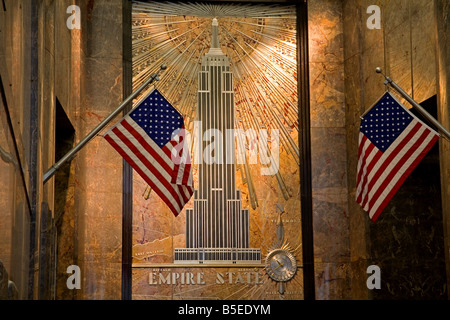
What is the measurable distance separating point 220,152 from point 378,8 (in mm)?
3695

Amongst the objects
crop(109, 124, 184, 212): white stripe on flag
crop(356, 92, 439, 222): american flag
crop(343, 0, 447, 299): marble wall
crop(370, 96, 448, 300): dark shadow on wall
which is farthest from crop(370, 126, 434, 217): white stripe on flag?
crop(370, 96, 448, 300): dark shadow on wall

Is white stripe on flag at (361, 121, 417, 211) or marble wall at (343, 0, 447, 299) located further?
marble wall at (343, 0, 447, 299)

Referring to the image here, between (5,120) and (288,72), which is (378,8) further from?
(5,120)

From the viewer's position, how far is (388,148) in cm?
1026

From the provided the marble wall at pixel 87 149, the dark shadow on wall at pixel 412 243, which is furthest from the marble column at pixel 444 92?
the marble wall at pixel 87 149

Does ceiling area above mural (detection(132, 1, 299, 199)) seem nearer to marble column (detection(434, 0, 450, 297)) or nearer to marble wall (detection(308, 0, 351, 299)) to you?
marble wall (detection(308, 0, 351, 299))

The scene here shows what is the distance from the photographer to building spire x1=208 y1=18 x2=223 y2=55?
15023mm

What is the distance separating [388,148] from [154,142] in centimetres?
293

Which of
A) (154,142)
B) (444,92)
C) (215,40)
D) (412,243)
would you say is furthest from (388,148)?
(215,40)

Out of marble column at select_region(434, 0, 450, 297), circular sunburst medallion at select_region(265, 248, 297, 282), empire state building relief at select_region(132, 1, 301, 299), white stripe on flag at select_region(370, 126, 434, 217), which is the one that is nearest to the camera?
white stripe on flag at select_region(370, 126, 434, 217)

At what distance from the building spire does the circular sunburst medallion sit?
3.78m

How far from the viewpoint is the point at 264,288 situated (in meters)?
14.2

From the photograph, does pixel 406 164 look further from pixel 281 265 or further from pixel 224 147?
pixel 224 147
